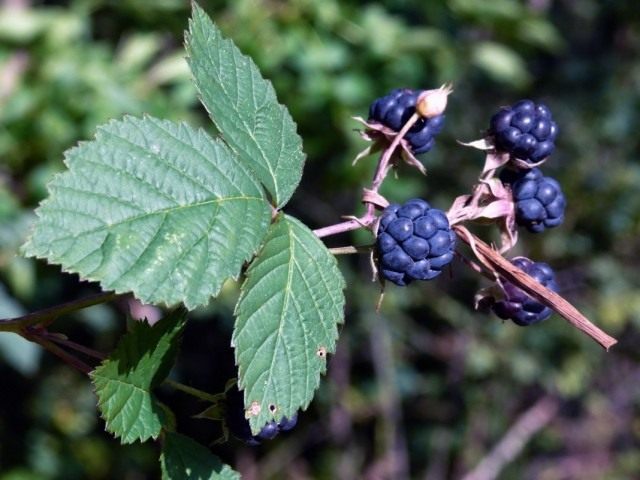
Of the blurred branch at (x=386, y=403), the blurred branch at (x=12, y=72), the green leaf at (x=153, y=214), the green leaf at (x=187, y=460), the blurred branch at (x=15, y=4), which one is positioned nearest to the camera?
the green leaf at (x=153, y=214)

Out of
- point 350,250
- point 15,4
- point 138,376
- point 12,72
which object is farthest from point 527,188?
point 15,4

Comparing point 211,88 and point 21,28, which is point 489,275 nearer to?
point 211,88

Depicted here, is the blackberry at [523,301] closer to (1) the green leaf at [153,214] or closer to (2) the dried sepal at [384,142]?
(2) the dried sepal at [384,142]

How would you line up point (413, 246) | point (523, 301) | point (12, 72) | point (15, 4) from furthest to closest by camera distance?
point (15, 4) → point (12, 72) → point (523, 301) → point (413, 246)

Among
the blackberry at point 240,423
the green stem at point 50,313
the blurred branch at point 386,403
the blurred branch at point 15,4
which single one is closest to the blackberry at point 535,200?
the blackberry at point 240,423

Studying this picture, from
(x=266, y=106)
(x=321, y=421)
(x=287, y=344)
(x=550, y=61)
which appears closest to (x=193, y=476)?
(x=287, y=344)

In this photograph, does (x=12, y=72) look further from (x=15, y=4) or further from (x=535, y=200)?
(x=535, y=200)
